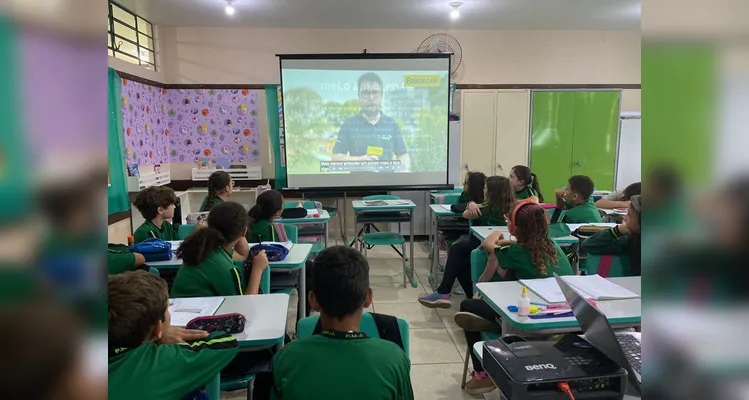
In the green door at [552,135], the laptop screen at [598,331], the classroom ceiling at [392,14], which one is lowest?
the laptop screen at [598,331]

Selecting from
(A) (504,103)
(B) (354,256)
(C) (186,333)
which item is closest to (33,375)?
(B) (354,256)

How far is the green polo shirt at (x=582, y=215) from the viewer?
3432 mm

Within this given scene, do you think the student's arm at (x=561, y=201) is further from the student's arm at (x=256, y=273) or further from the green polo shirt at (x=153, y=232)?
the green polo shirt at (x=153, y=232)

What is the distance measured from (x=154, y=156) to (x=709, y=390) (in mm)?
5800

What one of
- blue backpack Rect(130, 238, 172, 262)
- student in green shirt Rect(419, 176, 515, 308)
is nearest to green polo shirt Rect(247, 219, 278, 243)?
blue backpack Rect(130, 238, 172, 262)

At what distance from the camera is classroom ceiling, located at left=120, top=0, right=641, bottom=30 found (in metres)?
4.73

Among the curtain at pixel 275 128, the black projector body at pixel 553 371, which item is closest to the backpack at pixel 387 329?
the black projector body at pixel 553 371

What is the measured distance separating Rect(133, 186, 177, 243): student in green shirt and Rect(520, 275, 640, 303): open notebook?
2.24 metres

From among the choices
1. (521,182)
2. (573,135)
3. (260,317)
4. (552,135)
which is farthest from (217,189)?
(573,135)

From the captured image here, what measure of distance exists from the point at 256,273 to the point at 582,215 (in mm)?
2498

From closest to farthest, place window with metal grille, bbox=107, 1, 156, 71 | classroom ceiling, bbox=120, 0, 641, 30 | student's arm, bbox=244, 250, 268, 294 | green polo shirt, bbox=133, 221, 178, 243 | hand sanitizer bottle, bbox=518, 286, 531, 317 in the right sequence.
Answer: hand sanitizer bottle, bbox=518, 286, 531, 317, student's arm, bbox=244, 250, 268, 294, green polo shirt, bbox=133, 221, 178, 243, window with metal grille, bbox=107, 1, 156, 71, classroom ceiling, bbox=120, 0, 641, 30

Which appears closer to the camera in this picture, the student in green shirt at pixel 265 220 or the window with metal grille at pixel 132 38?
the student in green shirt at pixel 265 220

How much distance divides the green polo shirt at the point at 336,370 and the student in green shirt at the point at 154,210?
2.09 m

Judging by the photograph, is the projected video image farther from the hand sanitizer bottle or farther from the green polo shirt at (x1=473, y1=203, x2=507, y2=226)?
the hand sanitizer bottle
